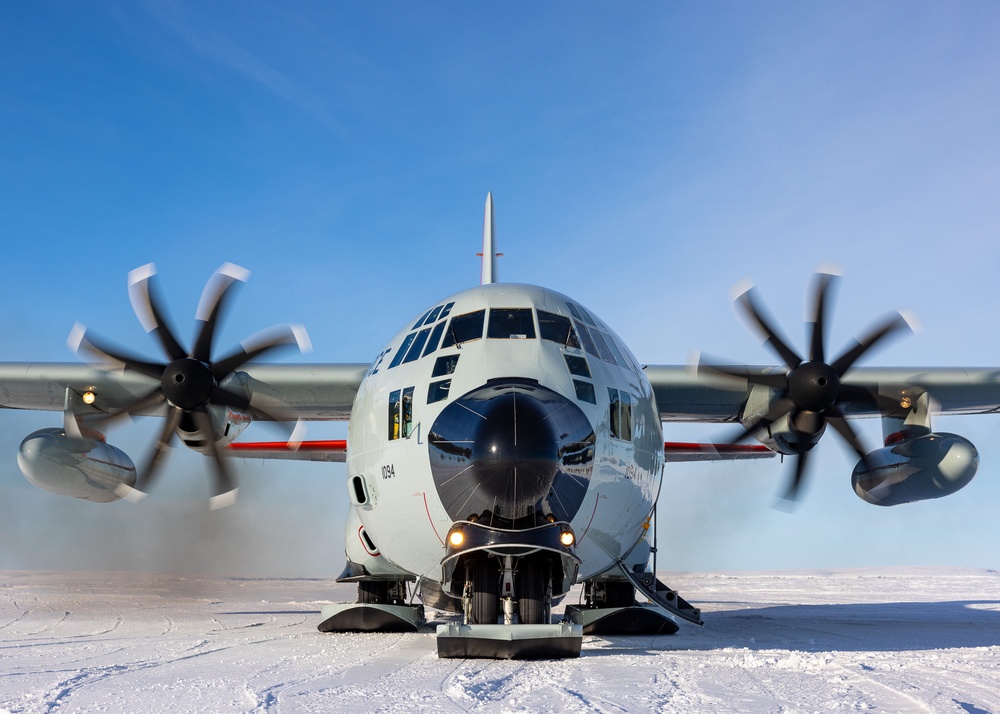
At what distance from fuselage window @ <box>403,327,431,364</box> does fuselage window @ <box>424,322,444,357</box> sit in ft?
0.32

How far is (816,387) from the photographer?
473 inches

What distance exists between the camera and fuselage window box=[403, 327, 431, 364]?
8.95m

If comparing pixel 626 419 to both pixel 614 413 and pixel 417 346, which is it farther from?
pixel 417 346

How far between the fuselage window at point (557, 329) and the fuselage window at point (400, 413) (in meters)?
1.51

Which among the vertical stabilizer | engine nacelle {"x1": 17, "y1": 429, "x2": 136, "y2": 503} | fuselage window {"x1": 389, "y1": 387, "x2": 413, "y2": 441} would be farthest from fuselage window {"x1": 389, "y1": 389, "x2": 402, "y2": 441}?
the vertical stabilizer

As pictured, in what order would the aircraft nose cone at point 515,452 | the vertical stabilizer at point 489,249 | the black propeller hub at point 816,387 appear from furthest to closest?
the vertical stabilizer at point 489,249 < the black propeller hub at point 816,387 < the aircraft nose cone at point 515,452

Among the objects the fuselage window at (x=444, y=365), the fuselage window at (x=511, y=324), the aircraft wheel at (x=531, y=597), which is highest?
the fuselage window at (x=511, y=324)

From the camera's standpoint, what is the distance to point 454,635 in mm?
7324

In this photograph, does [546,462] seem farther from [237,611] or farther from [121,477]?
[237,611]

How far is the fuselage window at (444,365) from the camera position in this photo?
821 cm

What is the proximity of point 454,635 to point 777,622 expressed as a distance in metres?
8.43

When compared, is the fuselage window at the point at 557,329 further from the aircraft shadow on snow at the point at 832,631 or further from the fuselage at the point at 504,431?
the aircraft shadow on snow at the point at 832,631

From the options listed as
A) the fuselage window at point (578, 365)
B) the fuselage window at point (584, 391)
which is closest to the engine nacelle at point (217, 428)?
the fuselage window at point (578, 365)

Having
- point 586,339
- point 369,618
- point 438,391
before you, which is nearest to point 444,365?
point 438,391
